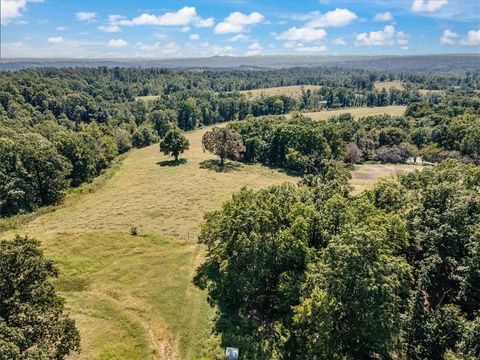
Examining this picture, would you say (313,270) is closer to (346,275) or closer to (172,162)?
(346,275)

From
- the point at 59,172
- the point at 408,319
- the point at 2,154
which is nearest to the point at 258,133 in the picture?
the point at 59,172

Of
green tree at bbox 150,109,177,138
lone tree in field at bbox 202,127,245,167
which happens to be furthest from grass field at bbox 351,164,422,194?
green tree at bbox 150,109,177,138

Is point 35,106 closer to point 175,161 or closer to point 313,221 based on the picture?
point 175,161

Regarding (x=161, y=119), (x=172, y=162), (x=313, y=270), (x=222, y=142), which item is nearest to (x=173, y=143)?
(x=172, y=162)

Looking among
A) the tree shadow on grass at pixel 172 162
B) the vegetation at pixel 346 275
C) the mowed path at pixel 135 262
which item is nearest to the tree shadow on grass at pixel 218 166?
the tree shadow on grass at pixel 172 162

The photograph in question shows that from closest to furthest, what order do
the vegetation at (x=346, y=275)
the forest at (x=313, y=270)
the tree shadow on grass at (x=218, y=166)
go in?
the forest at (x=313, y=270)
the vegetation at (x=346, y=275)
the tree shadow on grass at (x=218, y=166)

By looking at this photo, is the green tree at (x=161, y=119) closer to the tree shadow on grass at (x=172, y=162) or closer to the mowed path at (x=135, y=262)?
the tree shadow on grass at (x=172, y=162)
